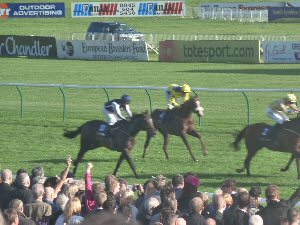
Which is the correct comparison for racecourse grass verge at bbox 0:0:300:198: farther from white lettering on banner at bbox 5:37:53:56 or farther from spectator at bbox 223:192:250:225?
spectator at bbox 223:192:250:225

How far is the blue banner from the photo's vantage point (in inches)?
3017

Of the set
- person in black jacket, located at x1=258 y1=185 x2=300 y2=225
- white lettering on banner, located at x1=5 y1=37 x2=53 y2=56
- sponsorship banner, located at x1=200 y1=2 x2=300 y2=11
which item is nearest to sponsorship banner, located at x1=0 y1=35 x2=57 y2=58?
white lettering on banner, located at x1=5 y1=37 x2=53 y2=56

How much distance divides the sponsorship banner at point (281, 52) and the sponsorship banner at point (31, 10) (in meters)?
32.7

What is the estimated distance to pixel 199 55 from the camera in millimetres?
48000

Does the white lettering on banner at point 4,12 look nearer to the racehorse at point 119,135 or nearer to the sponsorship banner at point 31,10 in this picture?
the sponsorship banner at point 31,10

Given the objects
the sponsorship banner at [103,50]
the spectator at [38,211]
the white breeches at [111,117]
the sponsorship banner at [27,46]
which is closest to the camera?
the spectator at [38,211]

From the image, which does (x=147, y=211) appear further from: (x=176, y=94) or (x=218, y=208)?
(x=176, y=94)

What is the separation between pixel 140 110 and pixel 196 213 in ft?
58.8

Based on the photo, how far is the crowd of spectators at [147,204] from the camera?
31.4 feet

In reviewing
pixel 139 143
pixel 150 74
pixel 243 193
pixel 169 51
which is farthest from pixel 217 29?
pixel 243 193

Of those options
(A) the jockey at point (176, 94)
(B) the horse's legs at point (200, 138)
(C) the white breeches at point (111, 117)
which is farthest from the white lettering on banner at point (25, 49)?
(C) the white breeches at point (111, 117)

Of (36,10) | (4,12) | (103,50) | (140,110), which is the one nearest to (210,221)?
(140,110)

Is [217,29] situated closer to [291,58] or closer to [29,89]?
[291,58]

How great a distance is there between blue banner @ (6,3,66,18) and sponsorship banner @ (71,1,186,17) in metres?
1.21
